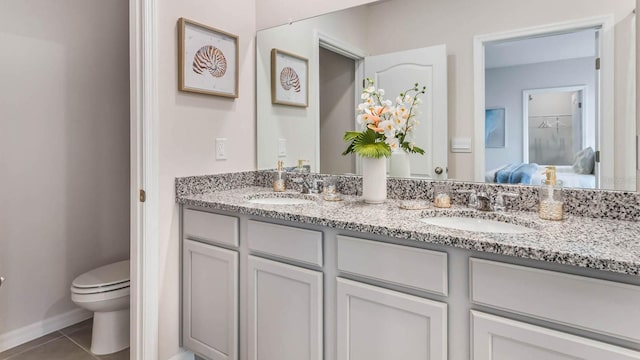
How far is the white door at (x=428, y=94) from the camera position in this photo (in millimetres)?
1692

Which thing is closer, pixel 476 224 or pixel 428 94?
pixel 476 224

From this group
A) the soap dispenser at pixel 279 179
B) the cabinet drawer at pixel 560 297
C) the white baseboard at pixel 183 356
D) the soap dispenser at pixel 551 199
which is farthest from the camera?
the soap dispenser at pixel 279 179

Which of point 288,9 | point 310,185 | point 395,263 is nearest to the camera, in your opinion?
point 395,263

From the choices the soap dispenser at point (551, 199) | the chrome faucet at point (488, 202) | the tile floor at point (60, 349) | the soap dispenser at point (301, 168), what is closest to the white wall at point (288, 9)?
the soap dispenser at point (301, 168)

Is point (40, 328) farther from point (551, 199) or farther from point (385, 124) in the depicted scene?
point (551, 199)

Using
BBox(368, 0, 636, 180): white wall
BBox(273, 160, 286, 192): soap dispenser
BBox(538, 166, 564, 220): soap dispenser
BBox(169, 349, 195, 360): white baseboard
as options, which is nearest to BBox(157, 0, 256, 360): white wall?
BBox(169, 349, 195, 360): white baseboard

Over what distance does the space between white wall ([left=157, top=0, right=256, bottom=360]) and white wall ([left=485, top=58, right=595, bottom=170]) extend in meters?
1.33

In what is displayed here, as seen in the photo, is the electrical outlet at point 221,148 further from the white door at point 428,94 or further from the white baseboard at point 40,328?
the white baseboard at point 40,328

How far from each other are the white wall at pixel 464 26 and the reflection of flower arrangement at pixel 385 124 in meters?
0.18

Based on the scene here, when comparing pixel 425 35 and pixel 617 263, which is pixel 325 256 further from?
pixel 425 35

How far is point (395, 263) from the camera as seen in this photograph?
119 cm

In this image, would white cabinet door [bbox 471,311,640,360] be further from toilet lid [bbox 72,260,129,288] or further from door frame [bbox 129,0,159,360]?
toilet lid [bbox 72,260,129,288]

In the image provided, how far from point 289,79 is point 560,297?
1765mm

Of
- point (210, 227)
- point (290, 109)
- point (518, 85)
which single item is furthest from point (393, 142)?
point (210, 227)
